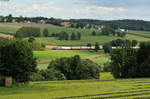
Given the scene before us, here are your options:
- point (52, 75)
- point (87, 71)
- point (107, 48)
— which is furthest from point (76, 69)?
point (107, 48)

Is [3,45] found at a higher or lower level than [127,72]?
higher

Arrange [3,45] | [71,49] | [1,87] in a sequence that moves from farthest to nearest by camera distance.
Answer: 1. [71,49]
2. [3,45]
3. [1,87]

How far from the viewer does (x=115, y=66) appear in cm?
8506

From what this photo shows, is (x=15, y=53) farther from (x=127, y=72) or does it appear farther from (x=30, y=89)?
(x=127, y=72)

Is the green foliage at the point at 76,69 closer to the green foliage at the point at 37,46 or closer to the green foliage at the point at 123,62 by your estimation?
the green foliage at the point at 123,62

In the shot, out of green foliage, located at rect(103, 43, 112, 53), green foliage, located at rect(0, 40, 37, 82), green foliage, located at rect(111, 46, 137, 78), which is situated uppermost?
green foliage, located at rect(0, 40, 37, 82)

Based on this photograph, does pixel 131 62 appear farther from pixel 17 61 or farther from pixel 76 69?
pixel 17 61

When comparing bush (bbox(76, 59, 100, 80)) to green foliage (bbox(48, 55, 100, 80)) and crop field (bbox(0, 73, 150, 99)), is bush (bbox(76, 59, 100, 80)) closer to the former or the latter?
green foliage (bbox(48, 55, 100, 80))

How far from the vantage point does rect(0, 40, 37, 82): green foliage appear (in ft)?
165

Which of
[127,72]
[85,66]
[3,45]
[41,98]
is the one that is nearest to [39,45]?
[85,66]

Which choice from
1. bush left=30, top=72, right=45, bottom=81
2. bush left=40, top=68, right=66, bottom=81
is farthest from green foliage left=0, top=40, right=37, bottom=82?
bush left=40, top=68, right=66, bottom=81

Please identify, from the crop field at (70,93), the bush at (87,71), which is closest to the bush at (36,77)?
the bush at (87,71)

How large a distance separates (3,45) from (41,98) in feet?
66.7

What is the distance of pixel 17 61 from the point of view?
50.1 meters
